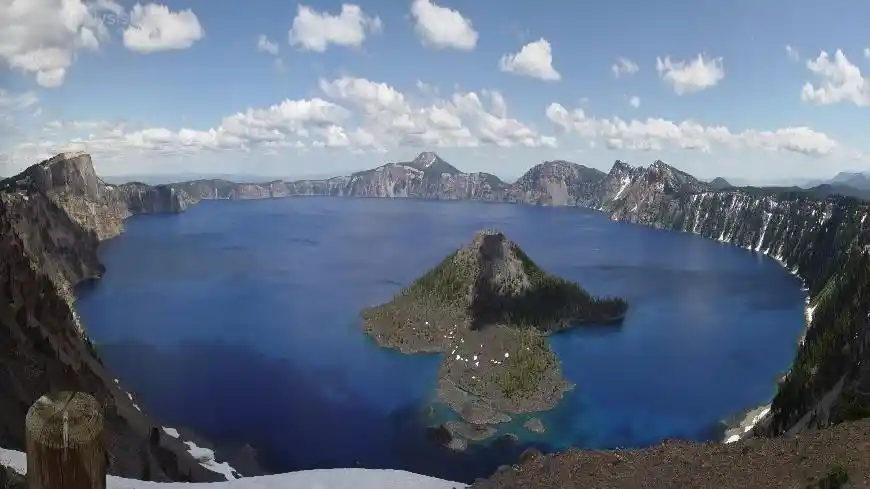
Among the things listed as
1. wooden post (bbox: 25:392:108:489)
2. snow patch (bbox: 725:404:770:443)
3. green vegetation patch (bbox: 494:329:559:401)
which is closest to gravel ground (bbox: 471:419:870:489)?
wooden post (bbox: 25:392:108:489)

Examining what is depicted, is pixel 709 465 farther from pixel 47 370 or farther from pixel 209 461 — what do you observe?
pixel 209 461

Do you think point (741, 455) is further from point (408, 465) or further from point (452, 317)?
point (452, 317)

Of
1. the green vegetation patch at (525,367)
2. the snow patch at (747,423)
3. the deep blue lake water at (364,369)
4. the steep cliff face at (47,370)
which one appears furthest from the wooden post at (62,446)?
the green vegetation patch at (525,367)

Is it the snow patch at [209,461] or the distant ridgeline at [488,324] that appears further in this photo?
the distant ridgeline at [488,324]

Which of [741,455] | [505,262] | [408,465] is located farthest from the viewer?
[505,262]

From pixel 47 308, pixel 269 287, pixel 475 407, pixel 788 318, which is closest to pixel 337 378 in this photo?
pixel 475 407

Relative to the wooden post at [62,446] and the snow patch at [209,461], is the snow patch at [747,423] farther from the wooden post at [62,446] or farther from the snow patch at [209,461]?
the wooden post at [62,446]

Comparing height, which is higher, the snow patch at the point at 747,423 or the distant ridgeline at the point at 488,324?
the distant ridgeline at the point at 488,324
